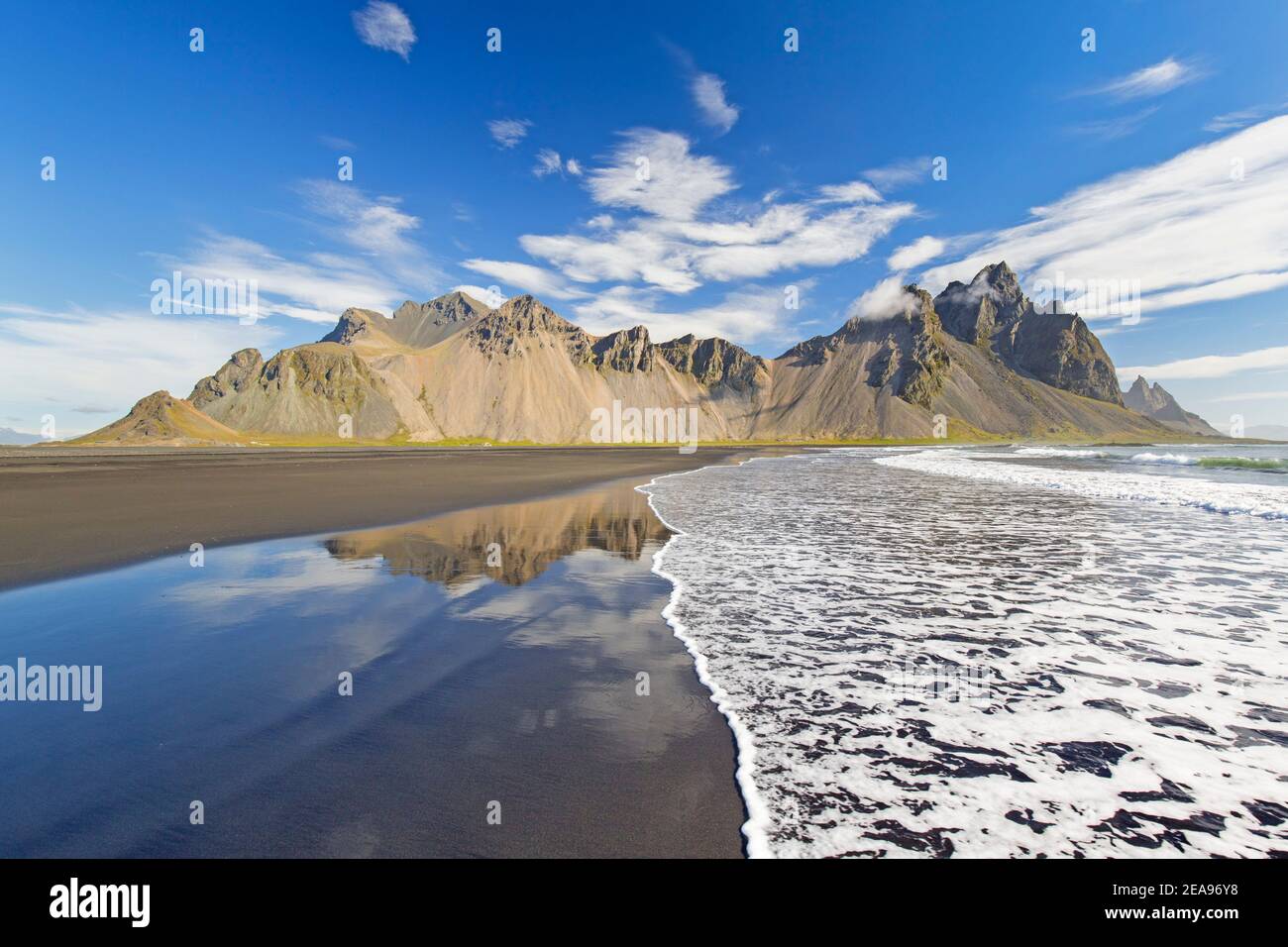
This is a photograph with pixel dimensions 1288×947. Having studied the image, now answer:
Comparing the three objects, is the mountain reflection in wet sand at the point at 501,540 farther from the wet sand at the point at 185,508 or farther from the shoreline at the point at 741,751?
the shoreline at the point at 741,751

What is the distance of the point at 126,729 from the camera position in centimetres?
556

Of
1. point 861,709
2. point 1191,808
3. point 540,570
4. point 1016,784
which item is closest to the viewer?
point 1191,808

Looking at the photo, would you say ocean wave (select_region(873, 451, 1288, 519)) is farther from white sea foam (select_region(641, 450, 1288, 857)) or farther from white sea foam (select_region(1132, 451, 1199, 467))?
white sea foam (select_region(1132, 451, 1199, 467))

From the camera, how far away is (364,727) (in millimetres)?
5660

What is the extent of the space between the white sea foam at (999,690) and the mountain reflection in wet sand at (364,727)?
828mm

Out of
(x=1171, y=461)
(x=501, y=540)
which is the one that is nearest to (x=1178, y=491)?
(x=501, y=540)

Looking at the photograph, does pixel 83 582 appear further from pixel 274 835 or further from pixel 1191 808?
pixel 1191 808

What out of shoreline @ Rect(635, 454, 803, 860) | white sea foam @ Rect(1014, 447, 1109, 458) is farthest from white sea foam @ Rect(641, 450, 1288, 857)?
white sea foam @ Rect(1014, 447, 1109, 458)

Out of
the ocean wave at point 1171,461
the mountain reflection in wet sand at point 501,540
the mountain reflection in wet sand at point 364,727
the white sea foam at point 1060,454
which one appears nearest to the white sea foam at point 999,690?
the mountain reflection in wet sand at point 364,727

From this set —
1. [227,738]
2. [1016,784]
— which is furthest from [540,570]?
[1016,784]

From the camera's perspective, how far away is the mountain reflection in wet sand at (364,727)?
160 inches

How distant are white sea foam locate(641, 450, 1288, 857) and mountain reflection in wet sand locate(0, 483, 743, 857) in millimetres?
828

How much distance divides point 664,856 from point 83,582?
13.3m

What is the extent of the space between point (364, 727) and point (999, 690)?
6.88m
